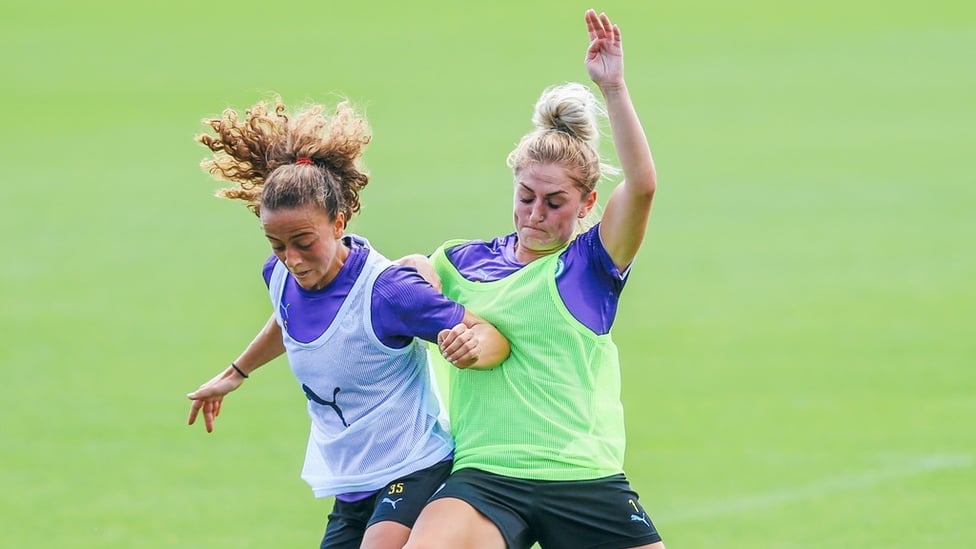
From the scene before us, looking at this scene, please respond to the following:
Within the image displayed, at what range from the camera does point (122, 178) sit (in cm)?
1966

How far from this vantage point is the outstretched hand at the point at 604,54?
4902 millimetres

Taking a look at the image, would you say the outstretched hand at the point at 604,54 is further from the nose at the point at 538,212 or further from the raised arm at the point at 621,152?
the nose at the point at 538,212

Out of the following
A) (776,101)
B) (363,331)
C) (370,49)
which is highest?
(370,49)

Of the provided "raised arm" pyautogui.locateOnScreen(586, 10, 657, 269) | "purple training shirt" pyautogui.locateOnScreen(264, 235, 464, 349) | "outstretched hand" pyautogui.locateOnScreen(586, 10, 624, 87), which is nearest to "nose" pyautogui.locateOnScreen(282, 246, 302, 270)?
"purple training shirt" pyautogui.locateOnScreen(264, 235, 464, 349)

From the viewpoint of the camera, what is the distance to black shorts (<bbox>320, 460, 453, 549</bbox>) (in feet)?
16.3

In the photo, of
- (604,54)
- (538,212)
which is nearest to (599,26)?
(604,54)

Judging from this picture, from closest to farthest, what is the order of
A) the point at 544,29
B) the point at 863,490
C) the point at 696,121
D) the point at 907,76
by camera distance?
the point at 863,490, the point at 696,121, the point at 907,76, the point at 544,29

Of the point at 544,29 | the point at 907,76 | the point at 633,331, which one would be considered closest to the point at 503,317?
the point at 633,331

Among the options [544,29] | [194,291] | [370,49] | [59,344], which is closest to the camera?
[59,344]

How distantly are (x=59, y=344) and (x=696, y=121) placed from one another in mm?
12765

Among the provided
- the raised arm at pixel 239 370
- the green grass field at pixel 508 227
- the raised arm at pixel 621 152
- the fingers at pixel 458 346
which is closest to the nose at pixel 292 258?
the fingers at pixel 458 346

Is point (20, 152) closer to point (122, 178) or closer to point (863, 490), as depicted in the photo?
point (122, 178)

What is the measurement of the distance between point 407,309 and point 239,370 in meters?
1.11

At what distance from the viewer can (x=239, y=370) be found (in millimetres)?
5758
